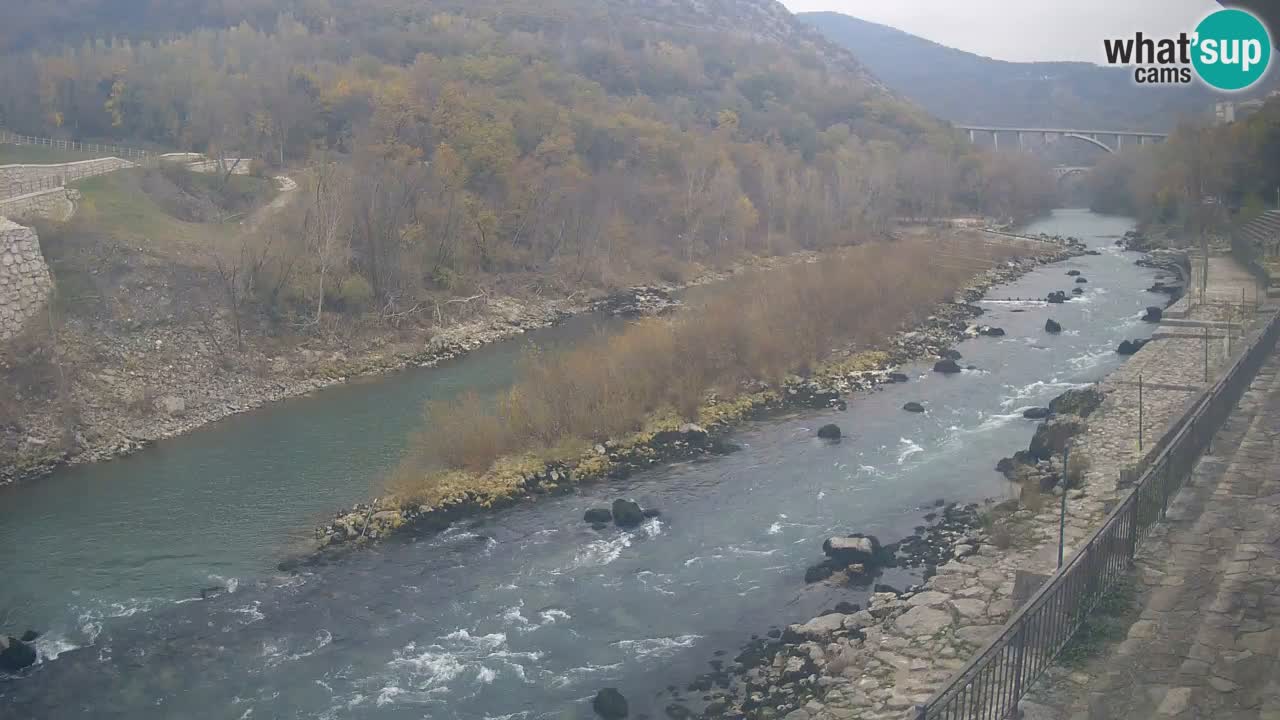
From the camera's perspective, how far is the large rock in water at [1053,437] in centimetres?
1641

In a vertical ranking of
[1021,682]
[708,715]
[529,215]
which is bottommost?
[708,715]

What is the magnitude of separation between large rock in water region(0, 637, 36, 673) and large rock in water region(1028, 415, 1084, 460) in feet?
47.0

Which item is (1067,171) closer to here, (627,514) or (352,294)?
(352,294)

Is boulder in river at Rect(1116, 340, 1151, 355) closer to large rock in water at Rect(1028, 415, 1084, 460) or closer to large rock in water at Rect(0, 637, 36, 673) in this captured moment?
large rock in water at Rect(1028, 415, 1084, 460)

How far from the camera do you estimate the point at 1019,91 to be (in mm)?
118562

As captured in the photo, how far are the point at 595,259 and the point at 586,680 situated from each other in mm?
26963

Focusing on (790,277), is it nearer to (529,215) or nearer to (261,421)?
(529,215)

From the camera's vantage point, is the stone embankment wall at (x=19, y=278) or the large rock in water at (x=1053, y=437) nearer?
the large rock in water at (x=1053, y=437)

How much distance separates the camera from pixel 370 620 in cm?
1213

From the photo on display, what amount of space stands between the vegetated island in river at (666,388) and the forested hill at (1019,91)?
51578 mm

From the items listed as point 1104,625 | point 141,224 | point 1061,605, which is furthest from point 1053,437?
point 141,224

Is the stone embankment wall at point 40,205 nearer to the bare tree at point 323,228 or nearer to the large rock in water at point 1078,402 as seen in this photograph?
the bare tree at point 323,228

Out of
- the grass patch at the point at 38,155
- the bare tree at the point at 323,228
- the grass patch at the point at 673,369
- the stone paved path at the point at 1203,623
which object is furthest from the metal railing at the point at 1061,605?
the grass patch at the point at 38,155

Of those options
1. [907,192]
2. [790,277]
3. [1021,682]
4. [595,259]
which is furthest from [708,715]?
[907,192]
